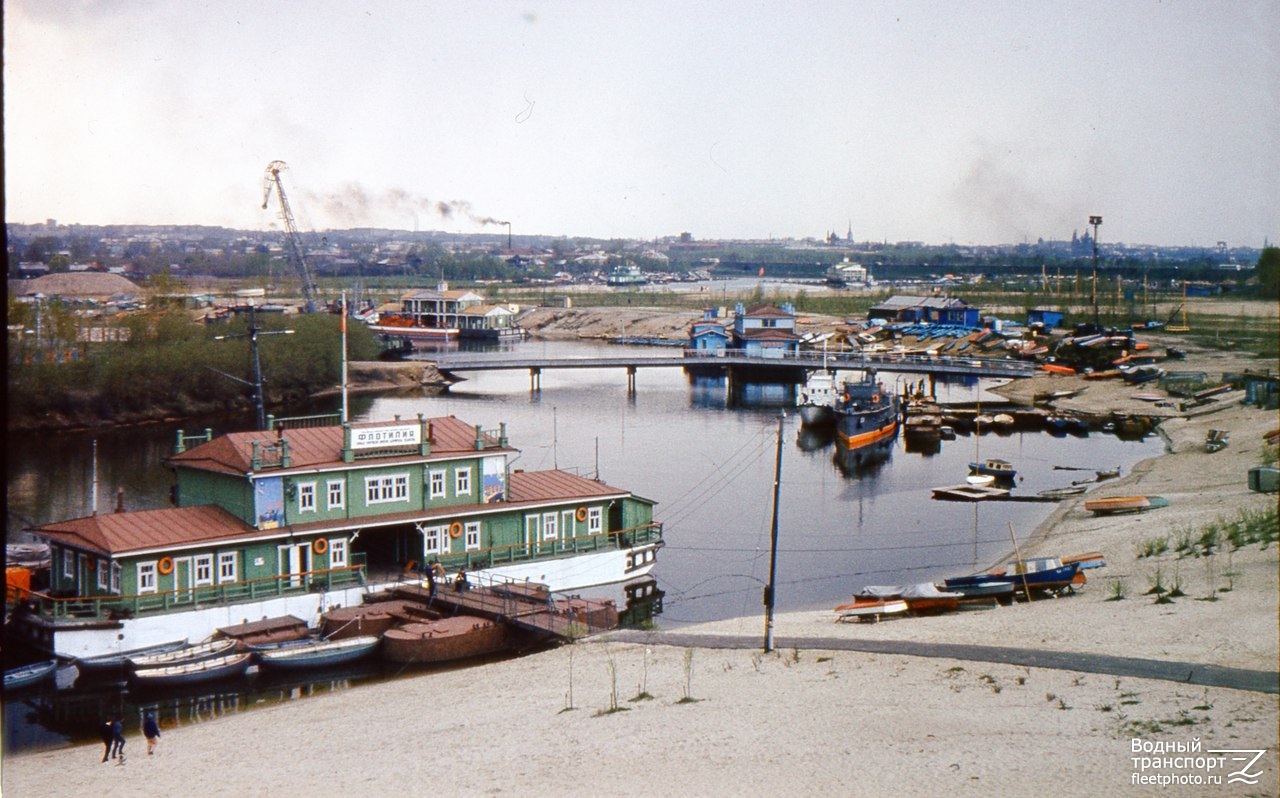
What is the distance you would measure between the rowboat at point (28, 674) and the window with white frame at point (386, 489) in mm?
4613

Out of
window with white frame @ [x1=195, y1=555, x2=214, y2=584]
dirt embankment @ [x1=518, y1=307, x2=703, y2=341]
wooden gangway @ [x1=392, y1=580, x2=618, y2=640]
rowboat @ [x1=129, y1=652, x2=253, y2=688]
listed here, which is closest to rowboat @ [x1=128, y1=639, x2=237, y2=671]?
rowboat @ [x1=129, y1=652, x2=253, y2=688]

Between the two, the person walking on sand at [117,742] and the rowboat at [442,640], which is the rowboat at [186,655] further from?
the person walking on sand at [117,742]

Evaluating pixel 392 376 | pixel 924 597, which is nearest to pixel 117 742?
pixel 924 597

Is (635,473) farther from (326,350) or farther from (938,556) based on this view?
(326,350)

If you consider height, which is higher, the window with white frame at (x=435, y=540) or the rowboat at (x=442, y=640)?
the window with white frame at (x=435, y=540)

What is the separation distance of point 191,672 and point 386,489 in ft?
→ 12.9

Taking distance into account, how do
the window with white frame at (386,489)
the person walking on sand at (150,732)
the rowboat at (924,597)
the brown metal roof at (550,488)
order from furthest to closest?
the brown metal roof at (550,488) < the rowboat at (924,597) < the window with white frame at (386,489) < the person walking on sand at (150,732)

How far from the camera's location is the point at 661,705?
1291cm

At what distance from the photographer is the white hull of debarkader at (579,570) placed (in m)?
19.0

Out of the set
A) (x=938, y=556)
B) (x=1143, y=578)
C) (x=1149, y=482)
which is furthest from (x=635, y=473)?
(x=1143, y=578)

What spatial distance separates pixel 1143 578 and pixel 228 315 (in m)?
53.3

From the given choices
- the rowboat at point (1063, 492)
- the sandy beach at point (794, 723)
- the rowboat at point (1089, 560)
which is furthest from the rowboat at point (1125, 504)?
the sandy beach at point (794, 723)

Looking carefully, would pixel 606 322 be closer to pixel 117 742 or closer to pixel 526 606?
pixel 526 606

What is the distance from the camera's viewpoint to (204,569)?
16406 mm
